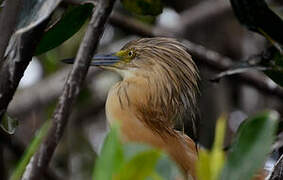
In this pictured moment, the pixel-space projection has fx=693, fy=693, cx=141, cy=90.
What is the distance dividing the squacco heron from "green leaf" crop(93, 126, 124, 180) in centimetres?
105

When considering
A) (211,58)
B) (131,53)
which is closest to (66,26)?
(131,53)

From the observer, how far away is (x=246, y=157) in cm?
98

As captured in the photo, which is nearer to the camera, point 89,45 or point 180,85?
point 89,45

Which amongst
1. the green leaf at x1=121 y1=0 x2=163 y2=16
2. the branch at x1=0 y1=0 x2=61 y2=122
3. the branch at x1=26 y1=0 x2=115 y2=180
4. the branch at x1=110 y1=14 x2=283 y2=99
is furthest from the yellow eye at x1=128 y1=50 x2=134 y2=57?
the branch at x1=26 y1=0 x2=115 y2=180

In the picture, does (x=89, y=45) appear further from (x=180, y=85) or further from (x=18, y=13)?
(x=180, y=85)

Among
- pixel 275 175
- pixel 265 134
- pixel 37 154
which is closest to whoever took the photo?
pixel 265 134

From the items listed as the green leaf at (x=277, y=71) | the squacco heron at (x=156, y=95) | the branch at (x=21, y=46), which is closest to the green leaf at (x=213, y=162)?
the branch at (x=21, y=46)

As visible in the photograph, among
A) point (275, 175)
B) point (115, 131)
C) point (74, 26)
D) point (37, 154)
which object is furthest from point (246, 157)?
point (74, 26)

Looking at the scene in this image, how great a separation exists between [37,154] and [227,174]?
1.02 ft

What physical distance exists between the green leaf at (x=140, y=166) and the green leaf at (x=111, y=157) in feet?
0.04

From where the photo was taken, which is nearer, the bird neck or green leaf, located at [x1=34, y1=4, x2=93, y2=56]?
green leaf, located at [x1=34, y1=4, x2=93, y2=56]

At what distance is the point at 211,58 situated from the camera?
3342 millimetres

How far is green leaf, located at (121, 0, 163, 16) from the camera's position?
1.81m

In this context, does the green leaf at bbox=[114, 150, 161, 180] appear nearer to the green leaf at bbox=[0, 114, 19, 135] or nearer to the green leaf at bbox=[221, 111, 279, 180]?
the green leaf at bbox=[221, 111, 279, 180]
